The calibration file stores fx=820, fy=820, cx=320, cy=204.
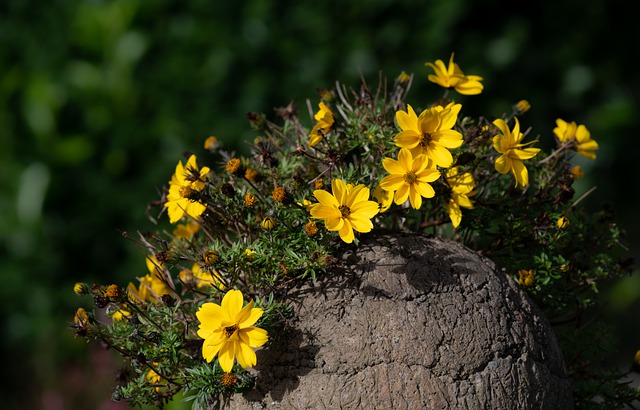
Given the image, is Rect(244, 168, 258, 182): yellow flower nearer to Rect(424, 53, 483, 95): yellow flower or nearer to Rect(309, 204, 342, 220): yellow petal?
Rect(309, 204, 342, 220): yellow petal

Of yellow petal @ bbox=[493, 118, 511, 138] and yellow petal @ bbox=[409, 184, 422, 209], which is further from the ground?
yellow petal @ bbox=[493, 118, 511, 138]

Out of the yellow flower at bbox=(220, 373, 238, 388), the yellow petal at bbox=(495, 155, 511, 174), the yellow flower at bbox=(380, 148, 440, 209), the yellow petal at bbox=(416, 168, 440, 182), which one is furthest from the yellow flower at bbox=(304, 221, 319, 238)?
the yellow petal at bbox=(495, 155, 511, 174)

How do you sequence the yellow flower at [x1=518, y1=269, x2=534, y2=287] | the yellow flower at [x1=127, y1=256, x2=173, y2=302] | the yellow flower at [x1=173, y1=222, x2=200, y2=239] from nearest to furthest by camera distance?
the yellow flower at [x1=518, y1=269, x2=534, y2=287] → the yellow flower at [x1=127, y1=256, x2=173, y2=302] → the yellow flower at [x1=173, y1=222, x2=200, y2=239]

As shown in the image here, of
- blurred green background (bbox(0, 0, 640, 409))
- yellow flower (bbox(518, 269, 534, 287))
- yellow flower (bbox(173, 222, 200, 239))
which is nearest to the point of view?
yellow flower (bbox(518, 269, 534, 287))

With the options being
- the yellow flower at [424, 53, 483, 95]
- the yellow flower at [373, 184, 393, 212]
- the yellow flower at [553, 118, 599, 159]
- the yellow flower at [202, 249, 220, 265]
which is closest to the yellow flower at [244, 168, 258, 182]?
the yellow flower at [202, 249, 220, 265]

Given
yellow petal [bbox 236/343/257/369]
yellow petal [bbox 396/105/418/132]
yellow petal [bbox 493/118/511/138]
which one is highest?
yellow petal [bbox 493/118/511/138]

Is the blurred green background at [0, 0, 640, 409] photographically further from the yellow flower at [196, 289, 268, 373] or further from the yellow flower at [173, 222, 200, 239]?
the yellow flower at [196, 289, 268, 373]

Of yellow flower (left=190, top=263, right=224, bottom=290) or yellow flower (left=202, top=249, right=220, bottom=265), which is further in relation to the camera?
yellow flower (left=190, top=263, right=224, bottom=290)
